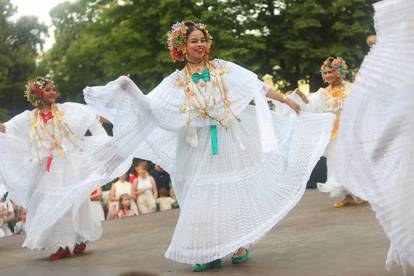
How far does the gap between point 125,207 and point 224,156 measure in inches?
284

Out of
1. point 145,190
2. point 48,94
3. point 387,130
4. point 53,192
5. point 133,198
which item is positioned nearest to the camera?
point 387,130

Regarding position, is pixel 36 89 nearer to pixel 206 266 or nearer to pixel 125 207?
pixel 206 266

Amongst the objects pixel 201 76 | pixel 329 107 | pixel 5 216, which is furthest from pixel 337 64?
pixel 5 216

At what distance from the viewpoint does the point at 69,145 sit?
8336 millimetres

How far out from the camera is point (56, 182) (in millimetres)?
8148

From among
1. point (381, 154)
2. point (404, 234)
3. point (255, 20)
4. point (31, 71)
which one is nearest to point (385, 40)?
point (381, 154)

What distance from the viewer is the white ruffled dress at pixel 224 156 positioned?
6.06 metres

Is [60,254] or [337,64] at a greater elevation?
[337,64]

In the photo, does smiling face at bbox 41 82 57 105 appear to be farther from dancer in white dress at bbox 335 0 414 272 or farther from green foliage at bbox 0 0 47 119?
green foliage at bbox 0 0 47 119

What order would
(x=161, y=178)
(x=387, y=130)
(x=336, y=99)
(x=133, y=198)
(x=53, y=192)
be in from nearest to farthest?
1. (x=387, y=130)
2. (x=53, y=192)
3. (x=336, y=99)
4. (x=133, y=198)
5. (x=161, y=178)

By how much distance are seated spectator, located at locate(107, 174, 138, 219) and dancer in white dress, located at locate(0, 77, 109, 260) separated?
469 centimetres

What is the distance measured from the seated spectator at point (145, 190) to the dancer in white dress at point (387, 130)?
29.4 ft

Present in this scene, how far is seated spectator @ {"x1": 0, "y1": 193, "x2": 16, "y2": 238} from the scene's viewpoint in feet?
37.9

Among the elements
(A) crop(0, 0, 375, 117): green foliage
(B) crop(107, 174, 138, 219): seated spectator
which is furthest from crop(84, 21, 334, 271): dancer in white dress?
(A) crop(0, 0, 375, 117): green foliage
